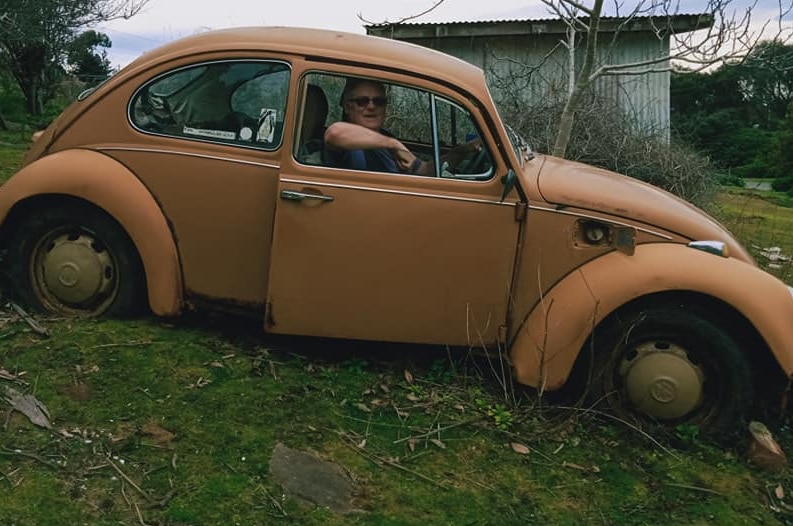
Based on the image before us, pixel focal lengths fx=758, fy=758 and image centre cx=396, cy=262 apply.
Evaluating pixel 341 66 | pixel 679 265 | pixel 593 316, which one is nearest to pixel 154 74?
pixel 341 66

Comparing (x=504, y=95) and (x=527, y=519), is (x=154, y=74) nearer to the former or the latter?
(x=527, y=519)

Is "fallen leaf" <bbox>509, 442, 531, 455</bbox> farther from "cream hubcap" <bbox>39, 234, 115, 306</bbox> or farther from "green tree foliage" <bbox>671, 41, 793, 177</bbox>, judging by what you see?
"green tree foliage" <bbox>671, 41, 793, 177</bbox>

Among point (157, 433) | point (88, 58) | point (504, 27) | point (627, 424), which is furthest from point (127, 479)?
point (88, 58)

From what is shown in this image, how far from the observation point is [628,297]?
4.06 meters

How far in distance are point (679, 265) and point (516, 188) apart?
0.97m

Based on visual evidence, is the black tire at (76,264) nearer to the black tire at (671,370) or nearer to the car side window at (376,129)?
the car side window at (376,129)

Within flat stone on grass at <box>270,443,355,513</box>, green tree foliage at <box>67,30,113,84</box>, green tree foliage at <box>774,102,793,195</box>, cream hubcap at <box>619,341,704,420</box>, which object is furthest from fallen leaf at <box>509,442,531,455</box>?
green tree foliage at <box>774,102,793,195</box>

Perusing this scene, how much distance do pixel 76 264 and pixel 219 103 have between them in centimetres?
131

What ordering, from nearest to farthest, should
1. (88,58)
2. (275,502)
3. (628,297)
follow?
(275,502), (628,297), (88,58)

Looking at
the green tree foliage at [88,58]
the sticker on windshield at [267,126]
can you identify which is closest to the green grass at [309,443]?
the sticker on windshield at [267,126]

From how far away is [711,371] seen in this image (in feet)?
13.5

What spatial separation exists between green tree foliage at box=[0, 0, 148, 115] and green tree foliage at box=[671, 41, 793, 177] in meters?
23.4

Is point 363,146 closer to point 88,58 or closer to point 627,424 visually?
point 627,424

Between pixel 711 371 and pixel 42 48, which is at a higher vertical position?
pixel 42 48
